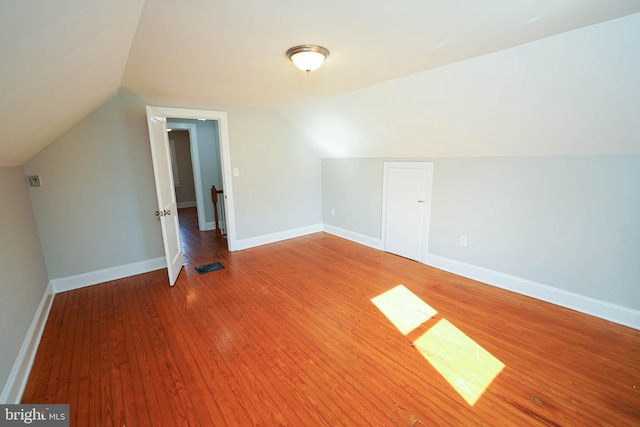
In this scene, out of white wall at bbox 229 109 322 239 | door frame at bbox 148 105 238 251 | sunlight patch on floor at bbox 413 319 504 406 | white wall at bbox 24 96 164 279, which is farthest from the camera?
white wall at bbox 229 109 322 239

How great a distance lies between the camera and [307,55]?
1.96 m

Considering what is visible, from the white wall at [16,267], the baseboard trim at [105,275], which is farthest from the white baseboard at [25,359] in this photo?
the baseboard trim at [105,275]

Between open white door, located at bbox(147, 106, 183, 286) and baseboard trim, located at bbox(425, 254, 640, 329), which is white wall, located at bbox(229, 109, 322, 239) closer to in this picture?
open white door, located at bbox(147, 106, 183, 286)

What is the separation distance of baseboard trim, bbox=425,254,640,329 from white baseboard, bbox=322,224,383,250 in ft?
3.26

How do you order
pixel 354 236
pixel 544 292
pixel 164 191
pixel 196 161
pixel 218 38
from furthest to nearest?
pixel 196 161, pixel 354 236, pixel 164 191, pixel 544 292, pixel 218 38

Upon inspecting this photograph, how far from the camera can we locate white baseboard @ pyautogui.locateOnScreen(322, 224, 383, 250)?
4.33 m

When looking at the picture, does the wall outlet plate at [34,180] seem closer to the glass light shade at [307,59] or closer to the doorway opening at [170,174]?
the doorway opening at [170,174]

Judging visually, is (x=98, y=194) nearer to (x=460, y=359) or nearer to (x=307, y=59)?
(x=307, y=59)

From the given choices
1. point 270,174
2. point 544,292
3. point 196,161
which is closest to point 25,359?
point 270,174

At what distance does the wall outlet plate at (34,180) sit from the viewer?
9.09 ft

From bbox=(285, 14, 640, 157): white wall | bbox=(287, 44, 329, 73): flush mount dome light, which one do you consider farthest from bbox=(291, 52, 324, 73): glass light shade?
bbox=(285, 14, 640, 157): white wall

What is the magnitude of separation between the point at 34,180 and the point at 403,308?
159 inches

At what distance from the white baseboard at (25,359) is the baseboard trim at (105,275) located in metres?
0.43

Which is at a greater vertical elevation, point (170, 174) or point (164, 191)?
point (170, 174)
